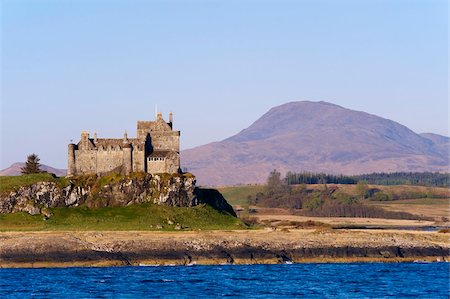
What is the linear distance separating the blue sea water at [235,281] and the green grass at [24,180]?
820 inches

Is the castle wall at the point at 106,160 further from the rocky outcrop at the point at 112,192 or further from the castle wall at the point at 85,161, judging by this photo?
the rocky outcrop at the point at 112,192

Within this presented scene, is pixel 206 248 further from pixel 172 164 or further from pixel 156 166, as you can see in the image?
pixel 156 166

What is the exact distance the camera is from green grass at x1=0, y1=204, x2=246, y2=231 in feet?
373

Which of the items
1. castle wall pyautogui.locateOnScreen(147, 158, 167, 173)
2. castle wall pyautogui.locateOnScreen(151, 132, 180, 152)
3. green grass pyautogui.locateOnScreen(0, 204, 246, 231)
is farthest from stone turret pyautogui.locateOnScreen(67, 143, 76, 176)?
castle wall pyautogui.locateOnScreen(151, 132, 180, 152)

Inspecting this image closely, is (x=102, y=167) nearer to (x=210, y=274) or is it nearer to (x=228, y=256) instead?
(x=228, y=256)

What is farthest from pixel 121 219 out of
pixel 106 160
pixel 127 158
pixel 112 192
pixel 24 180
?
pixel 24 180

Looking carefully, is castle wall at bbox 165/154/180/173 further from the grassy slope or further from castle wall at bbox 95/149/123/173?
castle wall at bbox 95/149/123/173

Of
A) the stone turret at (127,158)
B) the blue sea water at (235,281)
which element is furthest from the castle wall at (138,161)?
the blue sea water at (235,281)

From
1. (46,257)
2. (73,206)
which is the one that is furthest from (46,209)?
(46,257)

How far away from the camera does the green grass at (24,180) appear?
4727 inches

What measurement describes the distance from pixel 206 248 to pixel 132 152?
23.6 meters

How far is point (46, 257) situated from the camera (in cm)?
10275

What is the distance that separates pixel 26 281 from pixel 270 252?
2754 cm

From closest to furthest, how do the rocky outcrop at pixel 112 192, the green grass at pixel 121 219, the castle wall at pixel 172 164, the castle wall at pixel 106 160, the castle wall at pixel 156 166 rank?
the green grass at pixel 121 219
the rocky outcrop at pixel 112 192
the castle wall at pixel 172 164
the castle wall at pixel 156 166
the castle wall at pixel 106 160
